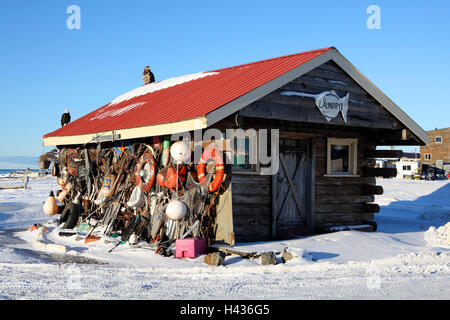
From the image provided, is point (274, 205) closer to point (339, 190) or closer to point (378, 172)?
point (339, 190)

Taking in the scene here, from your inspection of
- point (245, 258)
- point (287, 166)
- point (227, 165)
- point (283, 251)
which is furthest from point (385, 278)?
point (287, 166)

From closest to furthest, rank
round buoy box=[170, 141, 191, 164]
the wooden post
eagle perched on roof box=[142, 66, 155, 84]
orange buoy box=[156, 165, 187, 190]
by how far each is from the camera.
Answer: round buoy box=[170, 141, 191, 164], orange buoy box=[156, 165, 187, 190], the wooden post, eagle perched on roof box=[142, 66, 155, 84]

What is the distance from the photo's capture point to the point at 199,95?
1077cm

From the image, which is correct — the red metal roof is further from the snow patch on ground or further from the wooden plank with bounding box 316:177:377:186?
the snow patch on ground

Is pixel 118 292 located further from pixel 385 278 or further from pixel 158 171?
pixel 158 171

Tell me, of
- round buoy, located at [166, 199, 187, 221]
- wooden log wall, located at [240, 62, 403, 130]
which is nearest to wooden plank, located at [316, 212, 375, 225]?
wooden log wall, located at [240, 62, 403, 130]

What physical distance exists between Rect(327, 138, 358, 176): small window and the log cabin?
0.09 feet

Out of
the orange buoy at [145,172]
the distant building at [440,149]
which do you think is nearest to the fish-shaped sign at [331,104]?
the orange buoy at [145,172]

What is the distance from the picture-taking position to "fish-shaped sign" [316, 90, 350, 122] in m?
10.5

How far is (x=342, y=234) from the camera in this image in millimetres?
10805

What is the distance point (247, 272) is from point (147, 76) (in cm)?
1270

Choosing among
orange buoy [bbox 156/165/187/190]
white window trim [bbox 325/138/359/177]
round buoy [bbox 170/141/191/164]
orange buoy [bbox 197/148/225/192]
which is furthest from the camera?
white window trim [bbox 325/138/359/177]

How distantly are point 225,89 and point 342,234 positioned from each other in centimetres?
417

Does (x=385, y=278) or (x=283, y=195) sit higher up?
(x=283, y=195)
